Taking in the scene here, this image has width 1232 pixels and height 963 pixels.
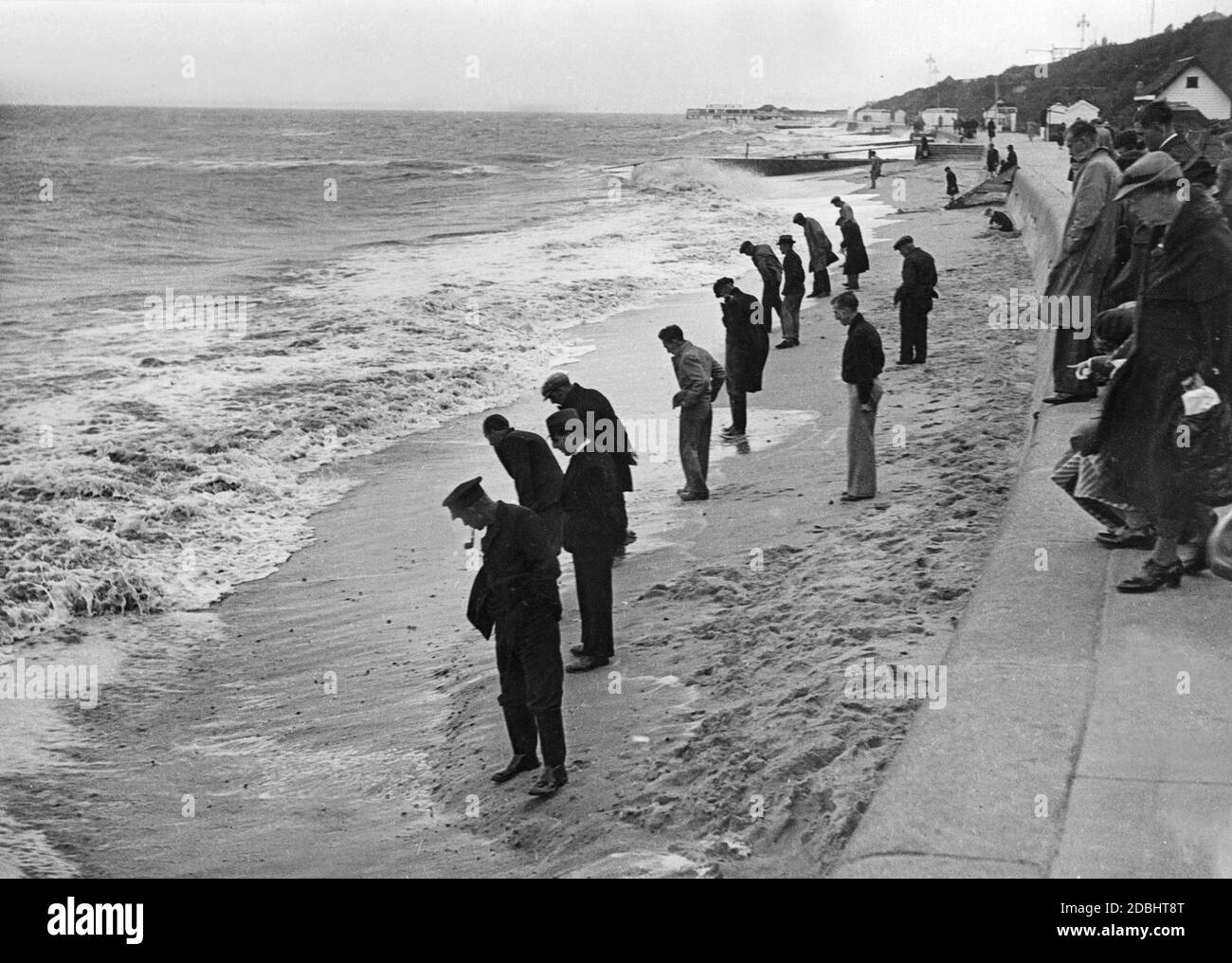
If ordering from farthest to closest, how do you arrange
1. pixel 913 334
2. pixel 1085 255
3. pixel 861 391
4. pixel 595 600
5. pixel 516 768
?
1. pixel 913 334
2. pixel 861 391
3. pixel 1085 255
4. pixel 595 600
5. pixel 516 768

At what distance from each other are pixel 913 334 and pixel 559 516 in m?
8.42

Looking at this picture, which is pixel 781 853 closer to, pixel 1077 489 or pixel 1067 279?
pixel 1077 489

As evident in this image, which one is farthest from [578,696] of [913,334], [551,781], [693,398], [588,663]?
[913,334]

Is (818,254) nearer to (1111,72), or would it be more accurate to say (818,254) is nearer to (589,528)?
(589,528)

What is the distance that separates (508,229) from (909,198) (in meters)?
13.5

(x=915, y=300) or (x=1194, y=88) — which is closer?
(x=915, y=300)

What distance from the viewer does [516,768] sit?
21.2 feet

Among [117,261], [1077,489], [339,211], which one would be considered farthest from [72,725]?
[339,211]

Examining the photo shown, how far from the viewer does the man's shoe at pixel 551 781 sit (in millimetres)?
6152

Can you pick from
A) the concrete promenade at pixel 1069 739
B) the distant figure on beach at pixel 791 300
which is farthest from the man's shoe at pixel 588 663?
the distant figure on beach at pixel 791 300

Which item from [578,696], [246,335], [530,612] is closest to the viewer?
[530,612]

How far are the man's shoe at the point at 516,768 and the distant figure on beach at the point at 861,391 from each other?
3.96 meters

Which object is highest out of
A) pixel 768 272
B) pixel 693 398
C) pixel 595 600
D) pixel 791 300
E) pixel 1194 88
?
pixel 1194 88

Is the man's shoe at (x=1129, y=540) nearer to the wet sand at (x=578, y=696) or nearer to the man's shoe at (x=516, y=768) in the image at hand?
the wet sand at (x=578, y=696)
